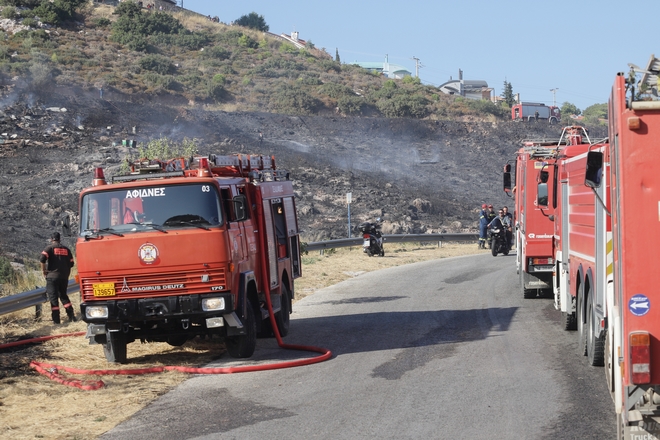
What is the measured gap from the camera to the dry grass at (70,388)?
7.88m

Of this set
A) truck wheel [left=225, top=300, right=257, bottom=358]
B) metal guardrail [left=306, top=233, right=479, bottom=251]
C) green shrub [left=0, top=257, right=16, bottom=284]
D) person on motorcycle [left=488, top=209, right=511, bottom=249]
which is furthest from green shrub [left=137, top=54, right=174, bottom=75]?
truck wheel [left=225, top=300, right=257, bottom=358]

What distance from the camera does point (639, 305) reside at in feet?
18.6

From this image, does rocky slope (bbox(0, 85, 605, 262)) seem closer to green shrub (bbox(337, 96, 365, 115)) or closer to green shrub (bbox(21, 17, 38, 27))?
green shrub (bbox(337, 96, 365, 115))

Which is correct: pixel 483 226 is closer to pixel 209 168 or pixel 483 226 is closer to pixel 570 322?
pixel 570 322

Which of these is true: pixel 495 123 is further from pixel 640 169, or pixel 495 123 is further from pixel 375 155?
pixel 640 169

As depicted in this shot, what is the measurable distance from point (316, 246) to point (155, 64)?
47.3 m

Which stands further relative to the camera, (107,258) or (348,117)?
(348,117)

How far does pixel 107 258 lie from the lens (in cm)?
1037

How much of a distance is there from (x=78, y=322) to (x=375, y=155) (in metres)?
46.1

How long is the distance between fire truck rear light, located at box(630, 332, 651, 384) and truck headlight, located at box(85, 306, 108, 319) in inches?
271

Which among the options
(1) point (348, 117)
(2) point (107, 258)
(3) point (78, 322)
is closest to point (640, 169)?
(2) point (107, 258)

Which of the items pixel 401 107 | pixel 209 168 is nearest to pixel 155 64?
pixel 401 107

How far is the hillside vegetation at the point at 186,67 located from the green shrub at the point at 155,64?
0.10 meters

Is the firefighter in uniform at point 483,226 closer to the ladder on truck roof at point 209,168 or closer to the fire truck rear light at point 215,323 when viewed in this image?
the ladder on truck roof at point 209,168
